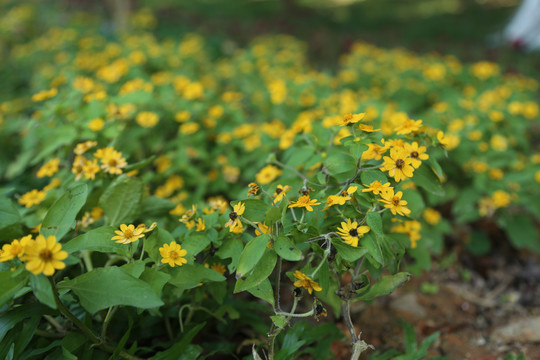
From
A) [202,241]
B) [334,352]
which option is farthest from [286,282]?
[202,241]

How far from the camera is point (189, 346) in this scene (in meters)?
1.30

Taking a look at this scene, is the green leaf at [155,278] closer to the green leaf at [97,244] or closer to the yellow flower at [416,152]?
the green leaf at [97,244]

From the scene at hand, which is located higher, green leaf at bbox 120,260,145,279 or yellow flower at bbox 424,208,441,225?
green leaf at bbox 120,260,145,279

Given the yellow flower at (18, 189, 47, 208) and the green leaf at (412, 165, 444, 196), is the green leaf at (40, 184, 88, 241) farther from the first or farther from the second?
the green leaf at (412, 165, 444, 196)

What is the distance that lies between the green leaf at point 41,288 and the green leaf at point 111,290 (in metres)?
0.11

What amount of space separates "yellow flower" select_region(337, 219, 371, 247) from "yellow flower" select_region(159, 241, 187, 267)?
0.47 m

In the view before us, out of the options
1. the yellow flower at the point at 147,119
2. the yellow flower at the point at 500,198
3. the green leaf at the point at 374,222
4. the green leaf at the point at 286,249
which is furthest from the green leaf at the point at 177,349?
the yellow flower at the point at 500,198

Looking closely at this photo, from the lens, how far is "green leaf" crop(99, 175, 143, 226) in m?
1.50

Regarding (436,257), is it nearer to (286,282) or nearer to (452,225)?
(452,225)

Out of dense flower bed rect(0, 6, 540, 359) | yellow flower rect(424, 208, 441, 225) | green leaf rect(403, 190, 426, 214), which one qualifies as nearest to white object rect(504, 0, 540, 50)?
dense flower bed rect(0, 6, 540, 359)

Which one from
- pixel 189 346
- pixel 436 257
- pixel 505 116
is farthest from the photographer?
pixel 505 116

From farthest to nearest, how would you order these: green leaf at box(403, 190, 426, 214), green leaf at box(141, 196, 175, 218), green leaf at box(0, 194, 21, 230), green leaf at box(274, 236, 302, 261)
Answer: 1. green leaf at box(141, 196, 175, 218)
2. green leaf at box(403, 190, 426, 214)
3. green leaf at box(0, 194, 21, 230)
4. green leaf at box(274, 236, 302, 261)

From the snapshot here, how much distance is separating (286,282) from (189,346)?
439 mm

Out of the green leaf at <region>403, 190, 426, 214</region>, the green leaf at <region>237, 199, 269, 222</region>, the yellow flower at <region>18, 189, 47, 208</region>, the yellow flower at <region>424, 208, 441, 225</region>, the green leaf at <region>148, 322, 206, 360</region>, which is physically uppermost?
the green leaf at <region>237, 199, 269, 222</region>
